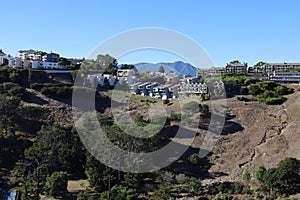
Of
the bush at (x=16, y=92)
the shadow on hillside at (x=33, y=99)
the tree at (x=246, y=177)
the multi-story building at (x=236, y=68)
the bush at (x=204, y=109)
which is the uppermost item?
the multi-story building at (x=236, y=68)

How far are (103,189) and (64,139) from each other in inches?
180

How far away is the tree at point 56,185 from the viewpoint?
56.4 ft

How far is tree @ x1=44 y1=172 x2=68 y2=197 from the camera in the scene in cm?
1719

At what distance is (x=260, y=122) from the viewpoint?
86.4 feet

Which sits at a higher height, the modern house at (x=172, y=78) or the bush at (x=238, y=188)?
the modern house at (x=172, y=78)

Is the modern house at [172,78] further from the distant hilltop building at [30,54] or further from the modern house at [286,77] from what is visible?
the distant hilltop building at [30,54]

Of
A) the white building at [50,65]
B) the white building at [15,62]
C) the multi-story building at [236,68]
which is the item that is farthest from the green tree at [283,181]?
the multi-story building at [236,68]

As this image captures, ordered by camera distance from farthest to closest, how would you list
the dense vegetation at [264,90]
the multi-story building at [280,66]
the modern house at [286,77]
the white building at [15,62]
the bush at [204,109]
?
the multi-story building at [280,66], the modern house at [286,77], the white building at [15,62], the dense vegetation at [264,90], the bush at [204,109]

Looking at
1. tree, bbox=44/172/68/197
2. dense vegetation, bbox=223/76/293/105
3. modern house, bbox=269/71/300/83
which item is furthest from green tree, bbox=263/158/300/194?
modern house, bbox=269/71/300/83

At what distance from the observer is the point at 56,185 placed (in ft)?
56.6

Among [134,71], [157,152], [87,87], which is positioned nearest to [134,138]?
[157,152]

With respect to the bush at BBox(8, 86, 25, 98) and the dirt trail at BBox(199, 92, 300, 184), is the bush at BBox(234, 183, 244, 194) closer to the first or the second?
the dirt trail at BBox(199, 92, 300, 184)

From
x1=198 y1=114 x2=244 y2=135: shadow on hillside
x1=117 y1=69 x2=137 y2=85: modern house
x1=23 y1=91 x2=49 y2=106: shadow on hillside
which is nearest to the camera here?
x1=198 y1=114 x2=244 y2=135: shadow on hillside

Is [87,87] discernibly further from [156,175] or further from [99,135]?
[156,175]
